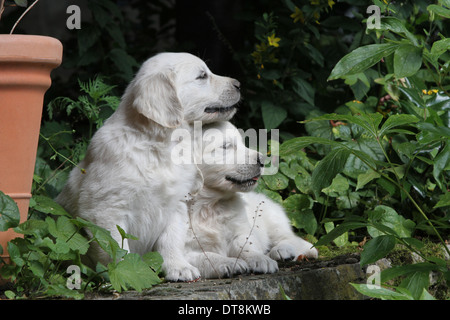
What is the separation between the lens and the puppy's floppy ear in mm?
2916

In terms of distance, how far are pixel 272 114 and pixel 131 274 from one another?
229 cm

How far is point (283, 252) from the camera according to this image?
129 inches

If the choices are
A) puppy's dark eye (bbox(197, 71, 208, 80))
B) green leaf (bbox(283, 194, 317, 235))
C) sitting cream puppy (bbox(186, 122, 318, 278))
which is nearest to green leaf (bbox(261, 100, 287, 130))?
green leaf (bbox(283, 194, 317, 235))

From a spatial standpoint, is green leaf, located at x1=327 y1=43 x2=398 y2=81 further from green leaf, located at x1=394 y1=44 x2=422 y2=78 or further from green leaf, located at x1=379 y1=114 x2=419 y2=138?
green leaf, located at x1=379 y1=114 x2=419 y2=138

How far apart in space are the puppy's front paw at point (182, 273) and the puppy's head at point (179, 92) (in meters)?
0.67

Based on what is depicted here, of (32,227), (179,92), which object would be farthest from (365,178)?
(32,227)

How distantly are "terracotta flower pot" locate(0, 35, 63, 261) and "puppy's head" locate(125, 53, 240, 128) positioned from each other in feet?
1.72

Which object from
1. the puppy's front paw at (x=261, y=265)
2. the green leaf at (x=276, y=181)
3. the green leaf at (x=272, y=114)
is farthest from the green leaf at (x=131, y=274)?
the green leaf at (x=272, y=114)

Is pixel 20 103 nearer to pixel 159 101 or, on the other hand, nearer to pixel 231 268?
pixel 159 101

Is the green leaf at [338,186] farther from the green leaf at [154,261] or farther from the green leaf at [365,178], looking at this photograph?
the green leaf at [154,261]

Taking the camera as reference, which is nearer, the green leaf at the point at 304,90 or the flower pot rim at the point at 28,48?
the flower pot rim at the point at 28,48

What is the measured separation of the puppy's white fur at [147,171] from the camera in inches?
111

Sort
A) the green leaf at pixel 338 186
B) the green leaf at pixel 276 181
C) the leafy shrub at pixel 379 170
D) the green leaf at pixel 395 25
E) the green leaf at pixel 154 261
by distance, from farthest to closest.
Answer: the green leaf at pixel 276 181 < the green leaf at pixel 338 186 < the leafy shrub at pixel 379 170 < the green leaf at pixel 154 261 < the green leaf at pixel 395 25
